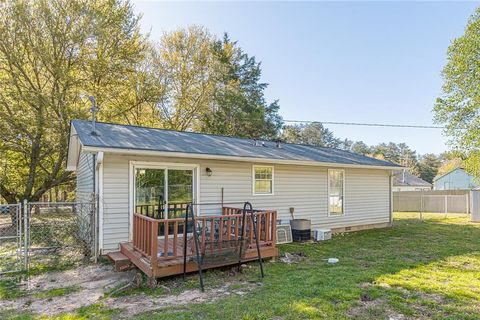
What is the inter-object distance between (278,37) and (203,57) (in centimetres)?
794

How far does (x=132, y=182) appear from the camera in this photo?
665 cm

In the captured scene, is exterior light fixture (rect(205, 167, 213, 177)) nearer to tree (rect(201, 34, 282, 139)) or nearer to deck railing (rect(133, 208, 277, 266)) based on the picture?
deck railing (rect(133, 208, 277, 266))

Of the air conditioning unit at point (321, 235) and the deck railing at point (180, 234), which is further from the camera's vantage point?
the air conditioning unit at point (321, 235)

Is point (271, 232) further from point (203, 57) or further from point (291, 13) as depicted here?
point (203, 57)

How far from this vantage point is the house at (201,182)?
20.9 ft

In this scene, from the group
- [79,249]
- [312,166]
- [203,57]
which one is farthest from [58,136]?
[203,57]

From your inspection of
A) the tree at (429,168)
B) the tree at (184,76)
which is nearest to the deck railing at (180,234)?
the tree at (184,76)

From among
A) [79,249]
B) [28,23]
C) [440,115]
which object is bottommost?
[79,249]

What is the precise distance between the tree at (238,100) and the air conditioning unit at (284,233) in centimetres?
1333

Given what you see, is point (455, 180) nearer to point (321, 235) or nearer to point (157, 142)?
point (321, 235)

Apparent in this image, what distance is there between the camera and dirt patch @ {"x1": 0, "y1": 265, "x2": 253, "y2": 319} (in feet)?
13.2

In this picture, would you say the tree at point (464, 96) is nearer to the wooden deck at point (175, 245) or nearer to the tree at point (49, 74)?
the wooden deck at point (175, 245)

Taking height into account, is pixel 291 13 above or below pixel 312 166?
above

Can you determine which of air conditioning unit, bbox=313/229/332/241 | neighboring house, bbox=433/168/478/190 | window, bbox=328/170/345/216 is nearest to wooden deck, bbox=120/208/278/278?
air conditioning unit, bbox=313/229/332/241
